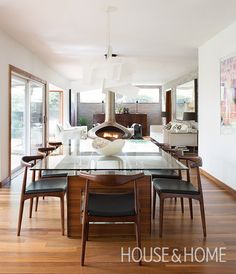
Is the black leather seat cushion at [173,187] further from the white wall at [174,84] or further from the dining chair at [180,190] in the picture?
the white wall at [174,84]

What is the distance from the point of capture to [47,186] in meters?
3.18

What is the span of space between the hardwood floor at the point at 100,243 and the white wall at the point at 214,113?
908 mm

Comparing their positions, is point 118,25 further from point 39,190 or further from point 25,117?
point 25,117

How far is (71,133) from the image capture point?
33.6 ft

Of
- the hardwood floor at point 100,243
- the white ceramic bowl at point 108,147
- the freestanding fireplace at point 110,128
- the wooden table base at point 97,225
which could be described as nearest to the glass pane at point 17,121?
the freestanding fireplace at point 110,128

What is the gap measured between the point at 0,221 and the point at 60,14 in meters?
2.62

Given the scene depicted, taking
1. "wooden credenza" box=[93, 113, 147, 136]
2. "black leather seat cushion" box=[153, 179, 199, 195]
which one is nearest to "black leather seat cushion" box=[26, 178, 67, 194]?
"black leather seat cushion" box=[153, 179, 199, 195]

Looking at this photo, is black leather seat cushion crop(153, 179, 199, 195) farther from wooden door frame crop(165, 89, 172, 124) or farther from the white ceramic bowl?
wooden door frame crop(165, 89, 172, 124)

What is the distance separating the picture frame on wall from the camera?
4504 millimetres

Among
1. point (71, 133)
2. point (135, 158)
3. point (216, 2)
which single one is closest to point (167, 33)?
point (216, 2)

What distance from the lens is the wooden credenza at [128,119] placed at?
1439 centimetres

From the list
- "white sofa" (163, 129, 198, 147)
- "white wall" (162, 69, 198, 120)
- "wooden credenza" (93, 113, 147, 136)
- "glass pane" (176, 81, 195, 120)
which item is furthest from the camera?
"wooden credenza" (93, 113, 147, 136)

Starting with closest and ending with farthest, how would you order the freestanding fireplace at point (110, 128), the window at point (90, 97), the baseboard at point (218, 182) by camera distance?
1. the baseboard at point (218, 182)
2. the freestanding fireplace at point (110, 128)
3. the window at point (90, 97)

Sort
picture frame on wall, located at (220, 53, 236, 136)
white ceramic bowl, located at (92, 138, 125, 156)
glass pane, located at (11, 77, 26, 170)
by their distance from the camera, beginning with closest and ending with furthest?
white ceramic bowl, located at (92, 138, 125, 156), picture frame on wall, located at (220, 53, 236, 136), glass pane, located at (11, 77, 26, 170)
